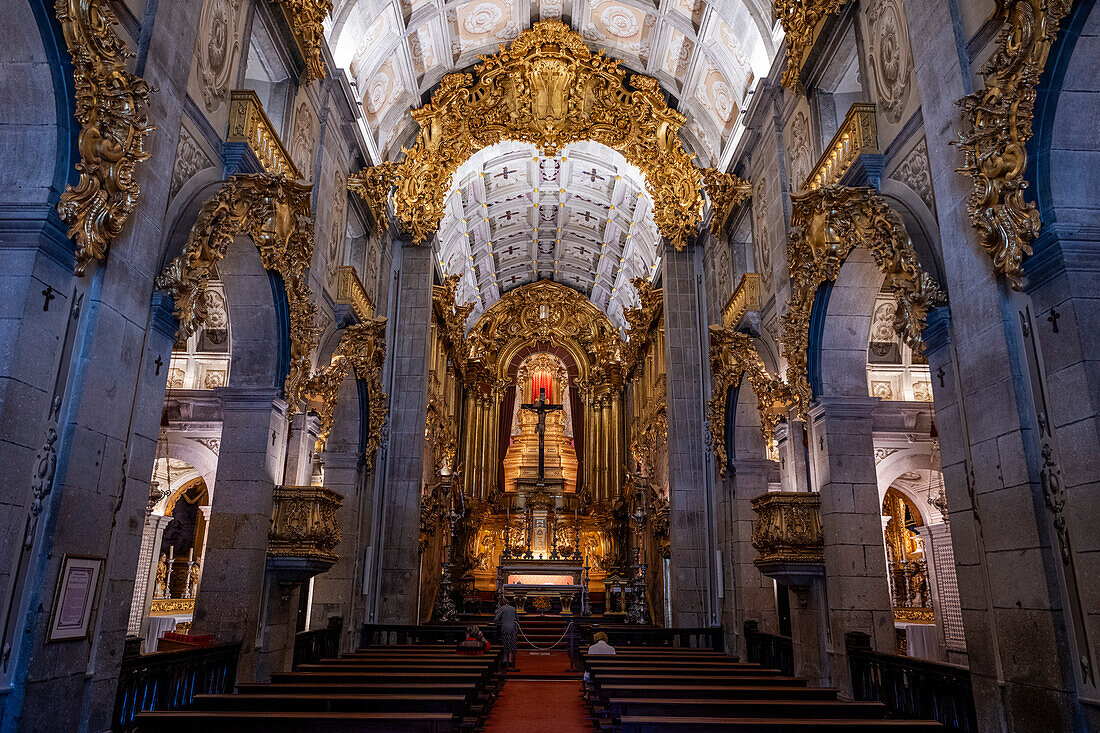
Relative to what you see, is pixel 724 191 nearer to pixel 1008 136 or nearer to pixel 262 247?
pixel 1008 136

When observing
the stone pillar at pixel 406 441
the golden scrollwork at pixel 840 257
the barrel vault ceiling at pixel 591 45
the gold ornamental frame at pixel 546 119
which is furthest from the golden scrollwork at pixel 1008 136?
the stone pillar at pixel 406 441

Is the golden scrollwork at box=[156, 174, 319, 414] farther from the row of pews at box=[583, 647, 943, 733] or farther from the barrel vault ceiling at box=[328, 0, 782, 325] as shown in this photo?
the row of pews at box=[583, 647, 943, 733]

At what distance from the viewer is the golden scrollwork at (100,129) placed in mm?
5816

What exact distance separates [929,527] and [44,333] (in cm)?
1839

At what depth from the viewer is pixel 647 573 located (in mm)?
24219

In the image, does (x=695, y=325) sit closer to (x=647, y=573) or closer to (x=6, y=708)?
(x=647, y=573)

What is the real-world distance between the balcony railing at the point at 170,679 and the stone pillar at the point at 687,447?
9631 millimetres

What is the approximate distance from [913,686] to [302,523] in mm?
7823

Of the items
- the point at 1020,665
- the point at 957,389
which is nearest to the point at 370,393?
the point at 957,389

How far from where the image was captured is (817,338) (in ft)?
34.3

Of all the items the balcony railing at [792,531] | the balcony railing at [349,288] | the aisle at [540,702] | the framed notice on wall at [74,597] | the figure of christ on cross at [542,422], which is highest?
the figure of christ on cross at [542,422]

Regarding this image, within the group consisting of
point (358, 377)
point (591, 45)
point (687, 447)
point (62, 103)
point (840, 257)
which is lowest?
point (687, 447)

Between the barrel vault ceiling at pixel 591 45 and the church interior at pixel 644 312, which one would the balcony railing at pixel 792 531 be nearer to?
the church interior at pixel 644 312

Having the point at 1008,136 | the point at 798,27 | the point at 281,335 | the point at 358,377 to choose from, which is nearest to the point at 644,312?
the point at 358,377
